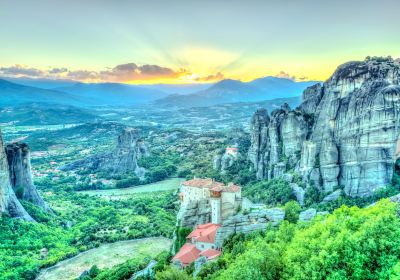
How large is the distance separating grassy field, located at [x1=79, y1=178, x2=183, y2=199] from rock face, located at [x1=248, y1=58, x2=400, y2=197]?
27748 mm

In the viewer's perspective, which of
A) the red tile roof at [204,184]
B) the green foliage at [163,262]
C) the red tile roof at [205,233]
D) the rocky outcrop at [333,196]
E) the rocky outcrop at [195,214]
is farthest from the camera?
the rocky outcrop at [333,196]

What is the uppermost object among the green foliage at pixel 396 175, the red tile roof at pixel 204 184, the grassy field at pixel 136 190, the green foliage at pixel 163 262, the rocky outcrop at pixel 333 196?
the green foliage at pixel 396 175

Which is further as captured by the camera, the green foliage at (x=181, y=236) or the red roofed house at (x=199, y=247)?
the green foliage at (x=181, y=236)

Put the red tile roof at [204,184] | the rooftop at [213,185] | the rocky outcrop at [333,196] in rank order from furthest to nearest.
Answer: the rocky outcrop at [333,196] < the red tile roof at [204,184] < the rooftop at [213,185]

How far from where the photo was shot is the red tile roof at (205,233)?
119 ft

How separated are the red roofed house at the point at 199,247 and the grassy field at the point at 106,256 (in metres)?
12.3

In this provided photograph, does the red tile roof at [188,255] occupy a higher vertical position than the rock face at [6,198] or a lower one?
lower

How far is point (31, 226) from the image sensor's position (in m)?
51.3

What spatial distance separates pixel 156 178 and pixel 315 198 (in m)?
54.4

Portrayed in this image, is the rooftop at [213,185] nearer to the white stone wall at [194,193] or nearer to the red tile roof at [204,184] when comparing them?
the red tile roof at [204,184]

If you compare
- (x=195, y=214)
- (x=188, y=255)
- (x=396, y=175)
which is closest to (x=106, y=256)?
(x=195, y=214)

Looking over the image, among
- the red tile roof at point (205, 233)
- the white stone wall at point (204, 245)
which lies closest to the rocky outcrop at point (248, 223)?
the white stone wall at point (204, 245)

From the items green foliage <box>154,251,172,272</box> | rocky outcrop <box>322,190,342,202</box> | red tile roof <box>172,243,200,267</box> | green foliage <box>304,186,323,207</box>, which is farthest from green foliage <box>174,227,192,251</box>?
rocky outcrop <box>322,190,342,202</box>

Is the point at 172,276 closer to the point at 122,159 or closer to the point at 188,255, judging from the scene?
the point at 188,255
